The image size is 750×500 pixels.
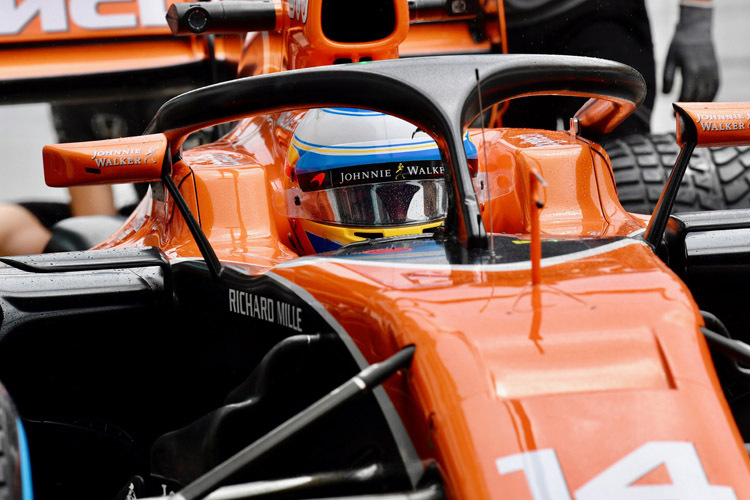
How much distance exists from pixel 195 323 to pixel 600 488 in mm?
1226

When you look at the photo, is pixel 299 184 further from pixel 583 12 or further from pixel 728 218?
pixel 583 12

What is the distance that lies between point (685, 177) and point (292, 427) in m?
2.88

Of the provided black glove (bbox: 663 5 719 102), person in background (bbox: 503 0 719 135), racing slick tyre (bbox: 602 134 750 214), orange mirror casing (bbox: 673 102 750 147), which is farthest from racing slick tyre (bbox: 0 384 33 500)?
black glove (bbox: 663 5 719 102)

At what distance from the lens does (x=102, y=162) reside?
2.07m

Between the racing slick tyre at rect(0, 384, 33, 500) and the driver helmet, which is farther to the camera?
the driver helmet

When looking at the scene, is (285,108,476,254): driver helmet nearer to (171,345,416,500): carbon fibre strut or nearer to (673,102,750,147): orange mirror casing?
(673,102,750,147): orange mirror casing

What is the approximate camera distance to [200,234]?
2076mm

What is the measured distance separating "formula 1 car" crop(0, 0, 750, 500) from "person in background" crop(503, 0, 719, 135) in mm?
1793

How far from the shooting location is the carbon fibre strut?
1.38 meters

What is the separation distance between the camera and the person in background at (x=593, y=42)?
15.3 feet

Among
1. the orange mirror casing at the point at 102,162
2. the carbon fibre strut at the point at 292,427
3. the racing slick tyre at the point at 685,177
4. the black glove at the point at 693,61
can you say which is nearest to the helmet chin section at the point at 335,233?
the orange mirror casing at the point at 102,162

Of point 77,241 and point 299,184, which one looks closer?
point 299,184

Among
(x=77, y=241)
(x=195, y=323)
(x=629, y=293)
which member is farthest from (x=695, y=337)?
(x=77, y=241)

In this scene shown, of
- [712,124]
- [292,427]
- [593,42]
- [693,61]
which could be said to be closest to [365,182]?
[712,124]
